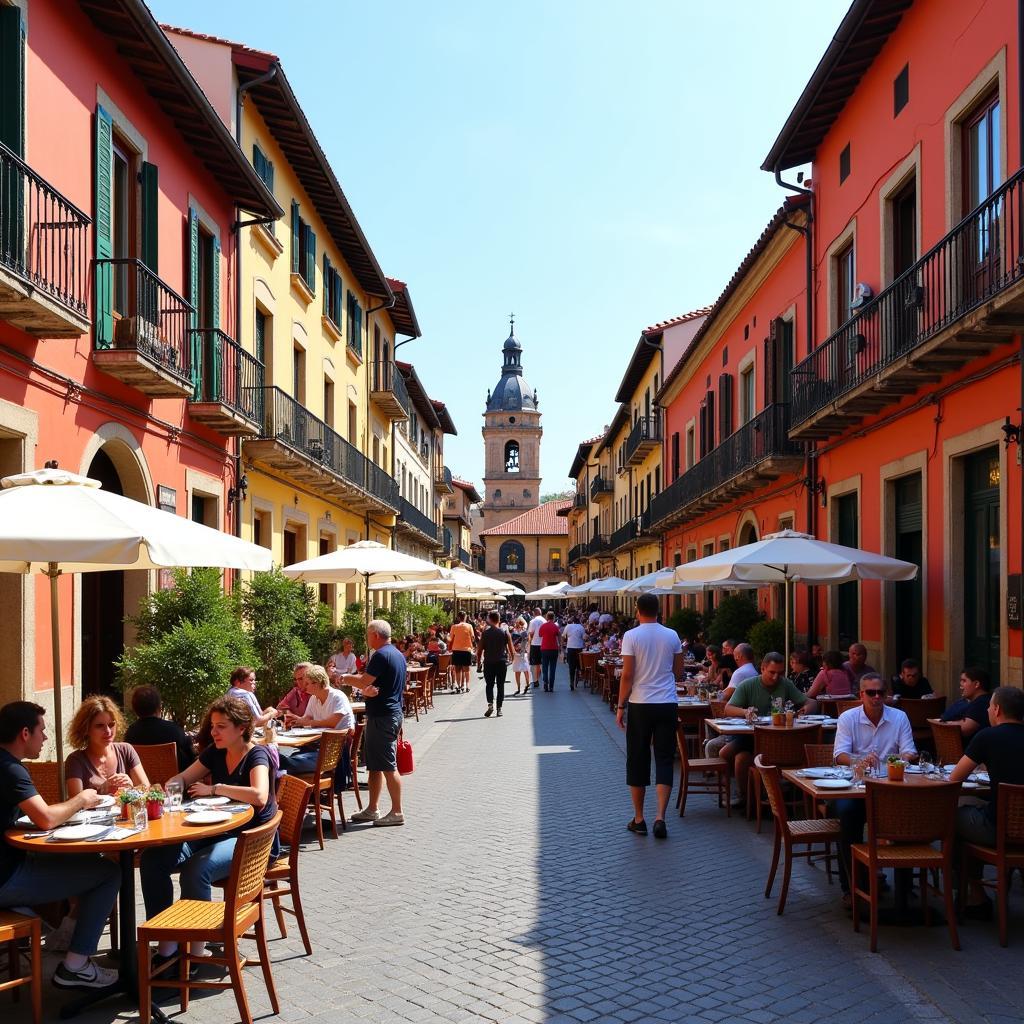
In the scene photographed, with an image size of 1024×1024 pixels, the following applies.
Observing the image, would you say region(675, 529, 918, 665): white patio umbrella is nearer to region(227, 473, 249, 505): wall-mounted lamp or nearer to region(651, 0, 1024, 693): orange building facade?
region(651, 0, 1024, 693): orange building facade

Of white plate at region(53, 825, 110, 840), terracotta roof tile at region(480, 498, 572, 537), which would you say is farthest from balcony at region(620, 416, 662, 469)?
terracotta roof tile at region(480, 498, 572, 537)

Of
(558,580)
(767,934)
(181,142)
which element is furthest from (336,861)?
(558,580)

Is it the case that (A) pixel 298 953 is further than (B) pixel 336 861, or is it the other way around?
(B) pixel 336 861

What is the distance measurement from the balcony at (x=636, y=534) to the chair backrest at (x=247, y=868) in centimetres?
3110

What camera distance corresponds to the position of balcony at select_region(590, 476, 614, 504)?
55.3 m

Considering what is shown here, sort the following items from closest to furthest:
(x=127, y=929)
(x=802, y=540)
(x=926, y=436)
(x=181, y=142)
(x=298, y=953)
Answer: (x=127, y=929) < (x=298, y=953) < (x=802, y=540) < (x=926, y=436) < (x=181, y=142)

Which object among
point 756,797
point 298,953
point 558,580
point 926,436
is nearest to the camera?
point 298,953

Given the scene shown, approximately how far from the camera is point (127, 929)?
17.8 ft

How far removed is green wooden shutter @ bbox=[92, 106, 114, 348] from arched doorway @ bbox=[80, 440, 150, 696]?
4.54 feet

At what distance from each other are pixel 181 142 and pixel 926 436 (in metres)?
9.88

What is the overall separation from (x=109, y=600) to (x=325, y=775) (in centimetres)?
519

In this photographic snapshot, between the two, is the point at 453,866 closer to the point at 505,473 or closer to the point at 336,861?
the point at 336,861

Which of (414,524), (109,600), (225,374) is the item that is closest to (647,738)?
(109,600)

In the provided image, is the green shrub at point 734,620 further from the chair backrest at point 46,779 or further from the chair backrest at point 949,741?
the chair backrest at point 46,779
